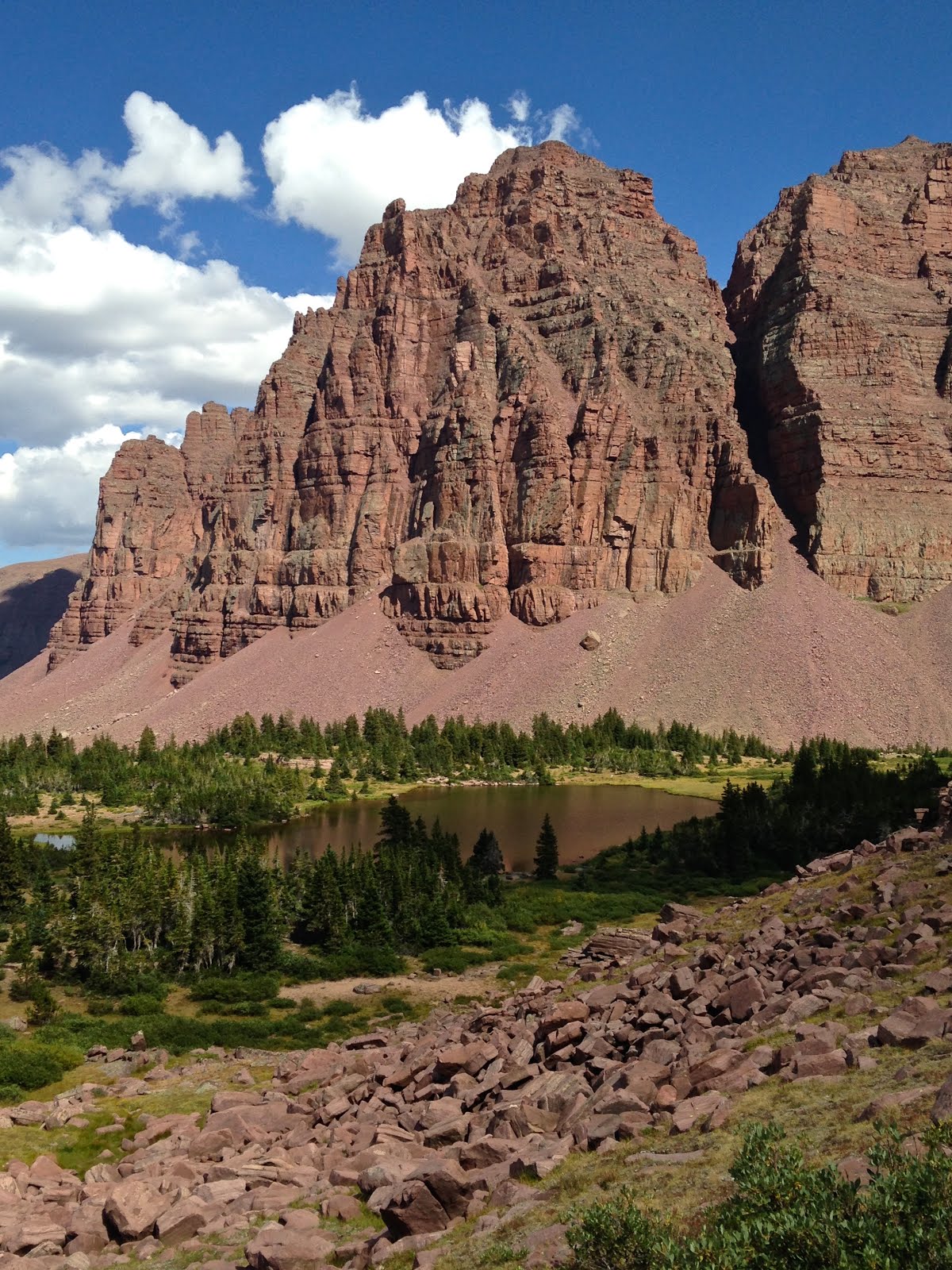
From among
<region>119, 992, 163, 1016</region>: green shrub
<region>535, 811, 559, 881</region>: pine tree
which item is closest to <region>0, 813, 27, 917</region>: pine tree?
<region>119, 992, 163, 1016</region>: green shrub

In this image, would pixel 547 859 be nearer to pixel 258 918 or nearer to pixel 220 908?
pixel 258 918

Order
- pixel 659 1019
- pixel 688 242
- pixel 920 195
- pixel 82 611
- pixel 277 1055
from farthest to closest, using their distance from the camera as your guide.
A: 1. pixel 82 611
2. pixel 688 242
3. pixel 920 195
4. pixel 277 1055
5. pixel 659 1019

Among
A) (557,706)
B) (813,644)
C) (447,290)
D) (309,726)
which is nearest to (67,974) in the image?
(309,726)

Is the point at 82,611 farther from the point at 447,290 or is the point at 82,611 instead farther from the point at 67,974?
the point at 67,974

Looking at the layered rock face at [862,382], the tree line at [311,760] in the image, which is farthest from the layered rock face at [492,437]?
the tree line at [311,760]

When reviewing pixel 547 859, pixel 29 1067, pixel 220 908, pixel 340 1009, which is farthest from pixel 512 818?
pixel 29 1067

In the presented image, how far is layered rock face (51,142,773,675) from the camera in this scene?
456ft

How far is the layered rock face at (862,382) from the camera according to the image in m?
134

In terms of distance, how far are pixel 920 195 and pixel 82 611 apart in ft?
557

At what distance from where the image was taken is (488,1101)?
20.2m

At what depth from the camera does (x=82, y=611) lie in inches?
7657

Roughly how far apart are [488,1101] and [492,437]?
5096 inches

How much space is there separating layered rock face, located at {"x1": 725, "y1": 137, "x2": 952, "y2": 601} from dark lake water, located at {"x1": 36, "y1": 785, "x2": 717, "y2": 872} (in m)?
63.2

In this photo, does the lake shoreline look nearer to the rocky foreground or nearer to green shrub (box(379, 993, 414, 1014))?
green shrub (box(379, 993, 414, 1014))
